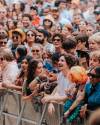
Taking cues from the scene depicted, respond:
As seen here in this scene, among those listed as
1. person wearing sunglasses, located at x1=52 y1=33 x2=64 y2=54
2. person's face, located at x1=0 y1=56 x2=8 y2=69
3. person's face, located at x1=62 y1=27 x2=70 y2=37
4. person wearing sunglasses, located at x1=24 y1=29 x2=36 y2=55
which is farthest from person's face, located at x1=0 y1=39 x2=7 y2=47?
person's face, located at x1=0 y1=56 x2=8 y2=69

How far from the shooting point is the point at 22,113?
841 cm

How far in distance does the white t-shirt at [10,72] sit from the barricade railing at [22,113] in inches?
16.2

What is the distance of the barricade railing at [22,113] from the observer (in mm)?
7488

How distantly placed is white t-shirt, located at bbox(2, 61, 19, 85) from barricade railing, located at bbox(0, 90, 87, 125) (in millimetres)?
411

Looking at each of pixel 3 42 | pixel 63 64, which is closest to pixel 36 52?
pixel 63 64

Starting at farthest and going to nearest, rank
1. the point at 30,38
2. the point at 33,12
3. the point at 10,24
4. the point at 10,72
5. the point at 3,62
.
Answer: the point at 33,12, the point at 10,24, the point at 30,38, the point at 3,62, the point at 10,72

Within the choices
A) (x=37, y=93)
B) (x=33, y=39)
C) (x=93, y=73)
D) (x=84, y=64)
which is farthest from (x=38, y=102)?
(x=33, y=39)

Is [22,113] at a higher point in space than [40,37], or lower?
lower

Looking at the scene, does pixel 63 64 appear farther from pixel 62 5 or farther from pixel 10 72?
pixel 62 5

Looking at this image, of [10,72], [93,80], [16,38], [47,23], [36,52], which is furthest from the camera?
[47,23]

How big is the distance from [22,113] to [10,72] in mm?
1213

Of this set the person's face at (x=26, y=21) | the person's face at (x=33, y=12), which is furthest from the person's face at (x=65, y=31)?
the person's face at (x=33, y=12)

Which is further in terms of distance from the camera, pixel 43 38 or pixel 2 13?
pixel 2 13

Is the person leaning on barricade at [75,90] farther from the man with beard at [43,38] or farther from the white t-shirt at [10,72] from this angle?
the man with beard at [43,38]
